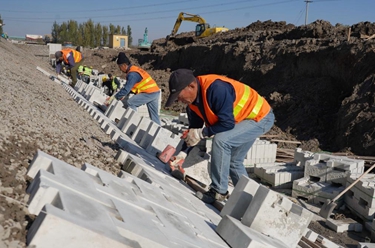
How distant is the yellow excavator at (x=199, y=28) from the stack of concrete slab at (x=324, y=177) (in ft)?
75.2


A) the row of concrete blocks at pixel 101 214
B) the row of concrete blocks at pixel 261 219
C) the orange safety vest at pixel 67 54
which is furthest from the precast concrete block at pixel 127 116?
the orange safety vest at pixel 67 54

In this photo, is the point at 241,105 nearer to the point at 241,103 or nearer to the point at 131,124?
the point at 241,103

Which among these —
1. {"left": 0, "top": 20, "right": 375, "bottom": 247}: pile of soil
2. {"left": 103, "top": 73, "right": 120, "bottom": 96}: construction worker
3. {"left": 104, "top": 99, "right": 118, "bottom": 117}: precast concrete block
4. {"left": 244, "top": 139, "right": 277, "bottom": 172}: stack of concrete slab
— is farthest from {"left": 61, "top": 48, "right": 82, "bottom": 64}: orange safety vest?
{"left": 244, "top": 139, "right": 277, "bottom": 172}: stack of concrete slab

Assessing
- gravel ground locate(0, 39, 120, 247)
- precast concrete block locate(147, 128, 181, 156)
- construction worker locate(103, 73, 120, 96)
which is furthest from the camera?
construction worker locate(103, 73, 120, 96)

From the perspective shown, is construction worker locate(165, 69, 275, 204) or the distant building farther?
the distant building

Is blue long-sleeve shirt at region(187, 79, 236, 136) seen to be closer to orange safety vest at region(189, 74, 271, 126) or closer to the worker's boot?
orange safety vest at region(189, 74, 271, 126)

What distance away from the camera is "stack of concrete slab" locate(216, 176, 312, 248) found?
3.07m

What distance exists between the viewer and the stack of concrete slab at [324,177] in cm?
693

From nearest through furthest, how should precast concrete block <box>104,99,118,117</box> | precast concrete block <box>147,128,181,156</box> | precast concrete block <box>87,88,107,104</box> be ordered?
precast concrete block <box>147,128,181,156</box> → precast concrete block <box>104,99,118,117</box> → precast concrete block <box>87,88,107,104</box>

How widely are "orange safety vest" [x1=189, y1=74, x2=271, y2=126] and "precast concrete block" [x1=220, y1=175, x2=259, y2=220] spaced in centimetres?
85

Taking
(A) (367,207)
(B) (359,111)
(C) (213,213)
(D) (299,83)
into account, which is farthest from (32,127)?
(D) (299,83)

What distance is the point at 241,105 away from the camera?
164 inches

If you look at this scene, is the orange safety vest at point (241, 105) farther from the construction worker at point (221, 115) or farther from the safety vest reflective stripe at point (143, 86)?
the safety vest reflective stripe at point (143, 86)

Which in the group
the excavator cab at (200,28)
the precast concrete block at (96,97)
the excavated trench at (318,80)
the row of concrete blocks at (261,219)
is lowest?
the row of concrete blocks at (261,219)
